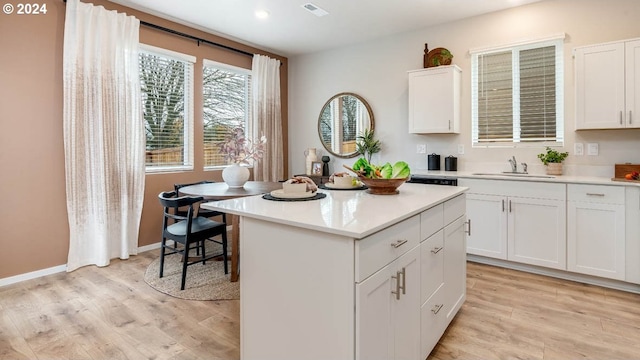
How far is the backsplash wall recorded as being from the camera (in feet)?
10.4

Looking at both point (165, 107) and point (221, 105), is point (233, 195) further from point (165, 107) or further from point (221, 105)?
point (221, 105)

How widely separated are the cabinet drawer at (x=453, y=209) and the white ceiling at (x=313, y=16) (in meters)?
2.26

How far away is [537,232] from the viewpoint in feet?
10.0

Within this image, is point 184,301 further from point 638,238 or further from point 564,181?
point 638,238

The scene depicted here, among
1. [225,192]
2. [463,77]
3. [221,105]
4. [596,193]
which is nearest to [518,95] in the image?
[463,77]

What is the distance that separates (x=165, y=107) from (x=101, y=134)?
86 cm

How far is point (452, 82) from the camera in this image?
3715 mm

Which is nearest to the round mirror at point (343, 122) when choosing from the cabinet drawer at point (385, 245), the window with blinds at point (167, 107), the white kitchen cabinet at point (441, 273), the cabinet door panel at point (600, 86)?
the window with blinds at point (167, 107)

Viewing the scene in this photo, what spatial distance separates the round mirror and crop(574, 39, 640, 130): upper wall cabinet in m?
2.27

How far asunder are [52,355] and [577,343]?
2948 mm

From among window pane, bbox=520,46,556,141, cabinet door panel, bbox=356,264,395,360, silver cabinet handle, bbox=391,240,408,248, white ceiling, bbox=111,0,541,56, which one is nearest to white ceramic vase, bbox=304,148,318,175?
white ceiling, bbox=111,0,541,56

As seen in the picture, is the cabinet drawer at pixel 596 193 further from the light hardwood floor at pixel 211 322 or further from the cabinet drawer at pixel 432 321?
the cabinet drawer at pixel 432 321

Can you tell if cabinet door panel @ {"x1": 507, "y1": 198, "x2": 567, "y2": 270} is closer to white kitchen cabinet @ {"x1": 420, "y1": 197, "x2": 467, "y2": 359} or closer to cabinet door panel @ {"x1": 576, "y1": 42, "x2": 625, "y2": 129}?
cabinet door panel @ {"x1": 576, "y1": 42, "x2": 625, "y2": 129}

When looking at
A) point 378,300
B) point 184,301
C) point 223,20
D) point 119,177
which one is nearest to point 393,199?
point 378,300
